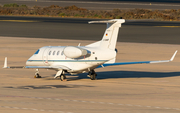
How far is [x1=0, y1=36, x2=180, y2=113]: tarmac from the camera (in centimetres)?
2159

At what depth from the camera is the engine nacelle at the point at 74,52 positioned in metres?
30.2

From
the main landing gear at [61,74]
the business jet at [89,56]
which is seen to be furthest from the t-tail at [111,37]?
the main landing gear at [61,74]

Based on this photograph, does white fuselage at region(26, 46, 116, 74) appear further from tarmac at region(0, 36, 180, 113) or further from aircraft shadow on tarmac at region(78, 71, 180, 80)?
aircraft shadow on tarmac at region(78, 71, 180, 80)

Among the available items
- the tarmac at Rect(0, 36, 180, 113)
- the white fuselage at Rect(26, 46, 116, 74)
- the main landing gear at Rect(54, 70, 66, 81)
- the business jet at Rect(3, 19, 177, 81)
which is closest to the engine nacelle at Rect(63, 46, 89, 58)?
the business jet at Rect(3, 19, 177, 81)

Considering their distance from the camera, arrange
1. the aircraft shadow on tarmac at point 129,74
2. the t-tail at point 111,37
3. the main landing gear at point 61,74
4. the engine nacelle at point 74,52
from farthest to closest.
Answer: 1. the aircraft shadow on tarmac at point 129,74
2. the main landing gear at point 61,74
3. the t-tail at point 111,37
4. the engine nacelle at point 74,52

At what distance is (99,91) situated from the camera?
27.2 m

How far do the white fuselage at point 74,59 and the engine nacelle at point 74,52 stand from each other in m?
0.12

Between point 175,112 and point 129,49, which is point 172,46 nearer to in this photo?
point 129,49

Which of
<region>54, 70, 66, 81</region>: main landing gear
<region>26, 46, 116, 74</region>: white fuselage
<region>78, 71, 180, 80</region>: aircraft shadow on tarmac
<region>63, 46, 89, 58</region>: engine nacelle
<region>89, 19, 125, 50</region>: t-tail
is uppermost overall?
<region>89, 19, 125, 50</region>: t-tail

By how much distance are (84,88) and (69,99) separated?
14.6 ft

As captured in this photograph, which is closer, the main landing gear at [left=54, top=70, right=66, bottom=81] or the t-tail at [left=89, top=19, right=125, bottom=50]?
the t-tail at [left=89, top=19, right=125, bottom=50]

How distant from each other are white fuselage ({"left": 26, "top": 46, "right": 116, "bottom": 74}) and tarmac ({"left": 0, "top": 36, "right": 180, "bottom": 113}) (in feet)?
4.00

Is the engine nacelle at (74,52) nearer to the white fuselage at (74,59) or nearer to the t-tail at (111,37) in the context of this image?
the white fuselage at (74,59)

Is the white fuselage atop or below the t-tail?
below
